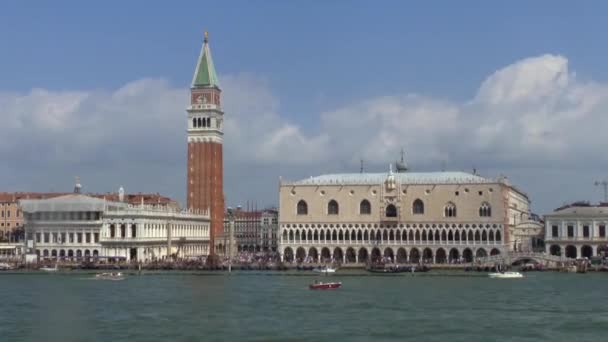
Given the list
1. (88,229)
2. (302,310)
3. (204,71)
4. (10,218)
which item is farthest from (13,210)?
(302,310)

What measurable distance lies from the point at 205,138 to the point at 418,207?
931 inches

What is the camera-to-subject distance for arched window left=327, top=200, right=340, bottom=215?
87750mm

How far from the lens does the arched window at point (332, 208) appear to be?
8775 centimetres

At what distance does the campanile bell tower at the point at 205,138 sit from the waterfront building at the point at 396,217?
37.7ft

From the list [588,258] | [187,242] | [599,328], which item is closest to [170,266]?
[187,242]

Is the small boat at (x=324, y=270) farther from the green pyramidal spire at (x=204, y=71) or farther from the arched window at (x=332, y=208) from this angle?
the green pyramidal spire at (x=204, y=71)

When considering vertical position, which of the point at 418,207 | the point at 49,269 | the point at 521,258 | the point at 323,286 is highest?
the point at 418,207

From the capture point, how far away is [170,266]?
269 ft

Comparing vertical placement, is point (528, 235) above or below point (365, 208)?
below

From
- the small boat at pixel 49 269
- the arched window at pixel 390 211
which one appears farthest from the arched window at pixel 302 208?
the small boat at pixel 49 269

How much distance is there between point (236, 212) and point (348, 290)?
7107 cm

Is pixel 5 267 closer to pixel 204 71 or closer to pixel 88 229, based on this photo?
pixel 88 229

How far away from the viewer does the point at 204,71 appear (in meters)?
99.3

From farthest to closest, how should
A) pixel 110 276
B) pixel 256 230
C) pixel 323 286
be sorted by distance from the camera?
pixel 256 230 < pixel 110 276 < pixel 323 286
